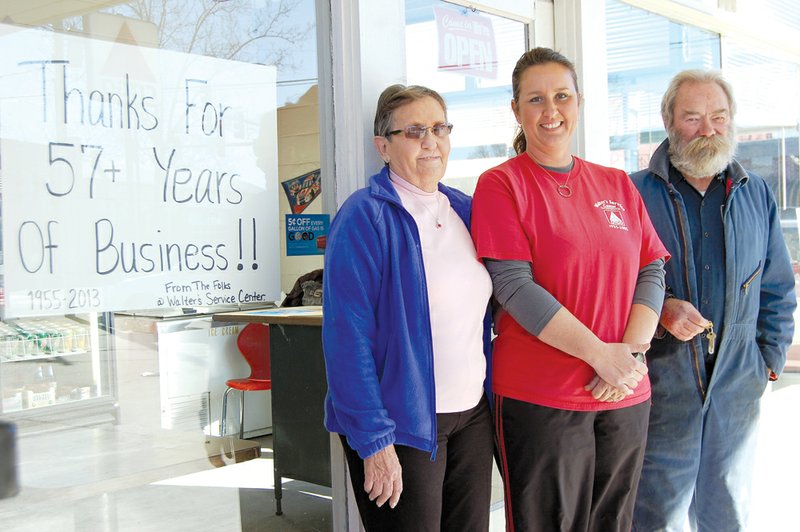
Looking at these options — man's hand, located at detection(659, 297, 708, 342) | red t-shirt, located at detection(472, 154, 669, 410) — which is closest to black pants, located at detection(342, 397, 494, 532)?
red t-shirt, located at detection(472, 154, 669, 410)

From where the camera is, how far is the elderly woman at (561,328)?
77.2 inches

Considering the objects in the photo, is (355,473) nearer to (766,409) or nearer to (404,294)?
(404,294)

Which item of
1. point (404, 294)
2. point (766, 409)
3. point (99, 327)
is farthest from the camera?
point (766, 409)

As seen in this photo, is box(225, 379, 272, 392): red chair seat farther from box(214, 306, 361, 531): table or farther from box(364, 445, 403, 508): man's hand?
box(364, 445, 403, 508): man's hand

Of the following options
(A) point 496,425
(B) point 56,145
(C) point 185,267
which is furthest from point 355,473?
(B) point 56,145

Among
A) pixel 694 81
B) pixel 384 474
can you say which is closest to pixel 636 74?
pixel 694 81

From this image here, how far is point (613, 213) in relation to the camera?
2094 millimetres

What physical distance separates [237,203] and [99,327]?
0.51m

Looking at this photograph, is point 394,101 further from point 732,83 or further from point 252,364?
point 732,83

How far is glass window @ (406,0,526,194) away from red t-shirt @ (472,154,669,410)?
0.89 meters

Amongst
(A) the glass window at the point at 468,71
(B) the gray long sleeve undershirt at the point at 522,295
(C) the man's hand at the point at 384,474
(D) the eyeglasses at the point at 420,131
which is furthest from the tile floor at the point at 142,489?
(A) the glass window at the point at 468,71

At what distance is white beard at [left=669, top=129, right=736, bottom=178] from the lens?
7.77 ft

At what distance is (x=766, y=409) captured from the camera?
460 centimetres

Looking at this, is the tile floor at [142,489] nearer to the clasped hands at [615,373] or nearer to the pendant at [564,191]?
the clasped hands at [615,373]
